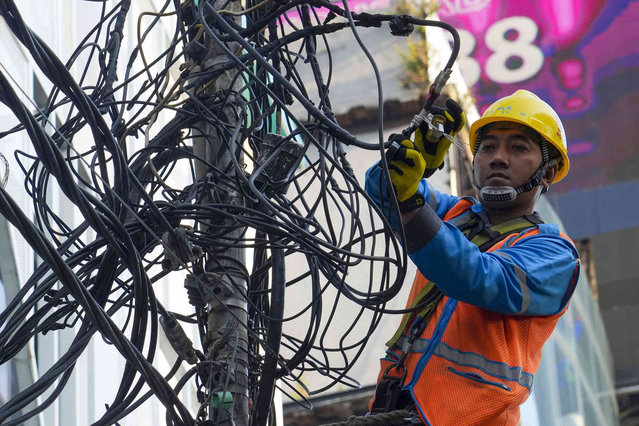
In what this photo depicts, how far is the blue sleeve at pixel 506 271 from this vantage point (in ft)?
13.2

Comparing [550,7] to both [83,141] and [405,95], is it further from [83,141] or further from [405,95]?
[83,141]

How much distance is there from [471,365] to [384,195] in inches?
29.3

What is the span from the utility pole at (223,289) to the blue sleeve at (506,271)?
855mm

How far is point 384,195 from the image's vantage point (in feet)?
14.7

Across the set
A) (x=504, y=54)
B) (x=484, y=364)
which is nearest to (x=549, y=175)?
(x=484, y=364)

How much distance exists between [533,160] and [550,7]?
53.8 ft

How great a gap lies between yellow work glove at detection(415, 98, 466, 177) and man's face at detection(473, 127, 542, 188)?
419 millimetres

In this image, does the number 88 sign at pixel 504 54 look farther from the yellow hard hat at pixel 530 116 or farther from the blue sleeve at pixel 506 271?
the blue sleeve at pixel 506 271

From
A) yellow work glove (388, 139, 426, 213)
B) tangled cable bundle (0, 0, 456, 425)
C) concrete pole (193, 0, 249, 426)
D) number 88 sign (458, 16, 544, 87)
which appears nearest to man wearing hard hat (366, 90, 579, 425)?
yellow work glove (388, 139, 426, 213)

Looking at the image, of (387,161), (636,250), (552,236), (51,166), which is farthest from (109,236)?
(636,250)

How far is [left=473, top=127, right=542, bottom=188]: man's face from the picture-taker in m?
4.78

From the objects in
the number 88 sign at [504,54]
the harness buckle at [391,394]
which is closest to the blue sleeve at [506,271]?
the harness buckle at [391,394]

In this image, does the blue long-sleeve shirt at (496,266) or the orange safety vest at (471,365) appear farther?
the orange safety vest at (471,365)

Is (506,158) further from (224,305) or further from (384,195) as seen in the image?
(224,305)
